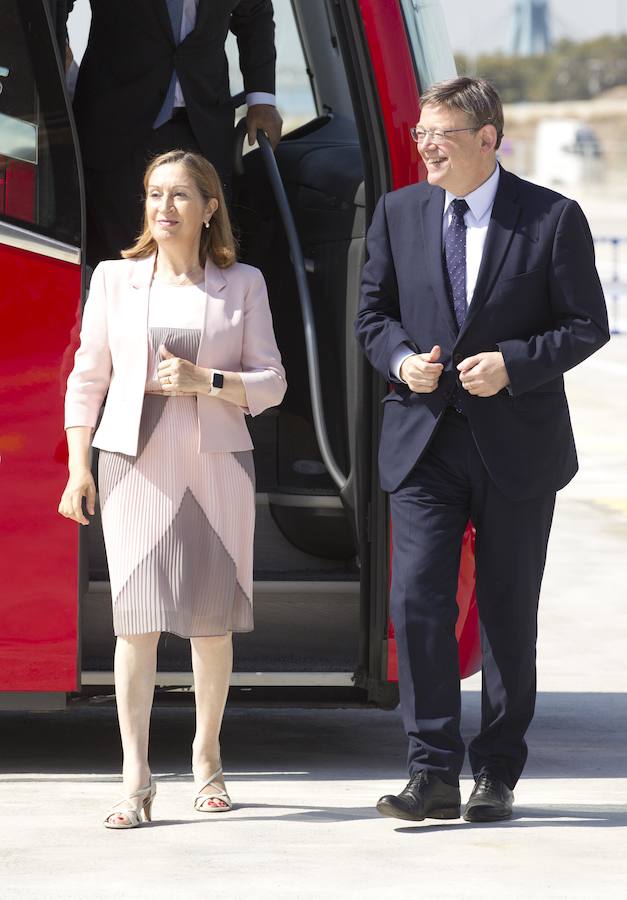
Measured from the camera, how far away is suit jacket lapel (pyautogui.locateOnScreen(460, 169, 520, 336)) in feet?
14.6

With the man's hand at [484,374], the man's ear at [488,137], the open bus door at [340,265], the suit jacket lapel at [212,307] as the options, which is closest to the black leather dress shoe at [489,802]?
the open bus door at [340,265]

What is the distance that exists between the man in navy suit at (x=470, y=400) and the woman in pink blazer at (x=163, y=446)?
39 centimetres

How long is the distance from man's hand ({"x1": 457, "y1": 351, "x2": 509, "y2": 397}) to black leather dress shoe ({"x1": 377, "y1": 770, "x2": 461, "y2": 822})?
3.24 ft

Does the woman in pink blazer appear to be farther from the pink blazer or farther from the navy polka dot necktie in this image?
the navy polka dot necktie

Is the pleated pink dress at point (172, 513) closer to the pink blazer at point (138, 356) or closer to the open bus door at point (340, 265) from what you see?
the pink blazer at point (138, 356)

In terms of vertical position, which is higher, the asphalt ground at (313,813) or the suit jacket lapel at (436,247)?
the suit jacket lapel at (436,247)

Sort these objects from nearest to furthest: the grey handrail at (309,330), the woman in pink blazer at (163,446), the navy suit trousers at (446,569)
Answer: the woman in pink blazer at (163,446) → the navy suit trousers at (446,569) → the grey handrail at (309,330)

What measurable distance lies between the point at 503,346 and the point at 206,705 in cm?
117

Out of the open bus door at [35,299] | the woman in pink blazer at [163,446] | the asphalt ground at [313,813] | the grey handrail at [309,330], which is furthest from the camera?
the grey handrail at [309,330]

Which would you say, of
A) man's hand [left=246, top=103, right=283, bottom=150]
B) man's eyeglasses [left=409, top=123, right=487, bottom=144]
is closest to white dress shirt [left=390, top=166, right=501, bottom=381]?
man's eyeglasses [left=409, top=123, right=487, bottom=144]

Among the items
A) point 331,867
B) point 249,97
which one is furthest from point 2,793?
point 249,97

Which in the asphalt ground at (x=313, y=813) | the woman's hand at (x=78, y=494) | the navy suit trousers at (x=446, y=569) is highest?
the woman's hand at (x=78, y=494)

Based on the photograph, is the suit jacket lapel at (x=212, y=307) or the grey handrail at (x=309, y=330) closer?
the suit jacket lapel at (x=212, y=307)

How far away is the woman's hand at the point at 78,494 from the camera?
4.40m
